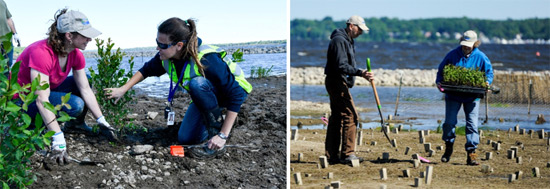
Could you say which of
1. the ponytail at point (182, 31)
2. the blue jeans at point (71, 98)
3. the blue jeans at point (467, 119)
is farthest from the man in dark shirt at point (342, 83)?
the blue jeans at point (71, 98)

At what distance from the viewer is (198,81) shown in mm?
5102

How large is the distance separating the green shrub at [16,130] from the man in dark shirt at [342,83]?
98.7 inches

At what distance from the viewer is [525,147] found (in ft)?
26.7

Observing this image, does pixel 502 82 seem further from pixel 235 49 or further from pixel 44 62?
pixel 44 62

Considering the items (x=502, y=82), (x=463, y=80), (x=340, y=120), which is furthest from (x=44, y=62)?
(x=502, y=82)

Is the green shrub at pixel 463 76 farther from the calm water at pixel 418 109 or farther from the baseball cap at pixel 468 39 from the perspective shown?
the calm water at pixel 418 109

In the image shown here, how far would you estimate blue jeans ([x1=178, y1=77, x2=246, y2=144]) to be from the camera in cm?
514

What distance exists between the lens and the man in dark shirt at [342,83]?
6031 millimetres

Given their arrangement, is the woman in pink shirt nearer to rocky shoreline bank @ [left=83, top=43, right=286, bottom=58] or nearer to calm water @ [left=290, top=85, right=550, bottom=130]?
rocky shoreline bank @ [left=83, top=43, right=286, bottom=58]

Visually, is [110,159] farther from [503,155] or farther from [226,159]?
[503,155]

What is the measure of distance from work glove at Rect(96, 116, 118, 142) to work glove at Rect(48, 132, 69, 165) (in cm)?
42

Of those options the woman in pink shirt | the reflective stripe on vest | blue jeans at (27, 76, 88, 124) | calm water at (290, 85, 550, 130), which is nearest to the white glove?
blue jeans at (27, 76, 88, 124)

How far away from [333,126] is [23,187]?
284 centimetres

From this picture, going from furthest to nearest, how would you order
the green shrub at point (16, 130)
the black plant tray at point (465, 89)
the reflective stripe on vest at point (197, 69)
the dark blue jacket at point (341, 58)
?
the black plant tray at point (465, 89) < the dark blue jacket at point (341, 58) < the reflective stripe on vest at point (197, 69) < the green shrub at point (16, 130)
